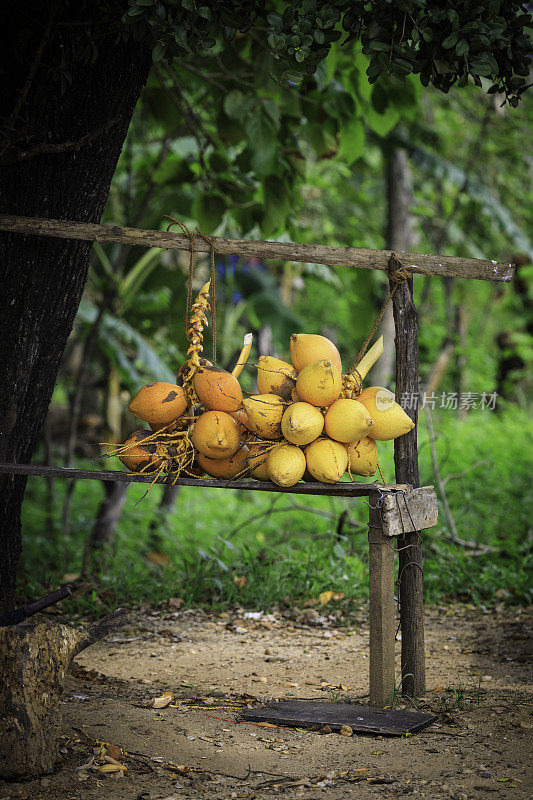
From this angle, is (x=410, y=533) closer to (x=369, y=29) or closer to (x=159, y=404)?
(x=159, y=404)

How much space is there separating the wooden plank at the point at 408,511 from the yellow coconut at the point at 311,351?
1.90 ft

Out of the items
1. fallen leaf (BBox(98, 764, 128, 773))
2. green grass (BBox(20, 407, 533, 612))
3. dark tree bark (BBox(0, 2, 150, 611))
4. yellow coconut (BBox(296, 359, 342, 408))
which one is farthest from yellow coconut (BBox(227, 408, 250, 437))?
fallen leaf (BBox(98, 764, 128, 773))

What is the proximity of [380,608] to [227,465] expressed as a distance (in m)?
0.82

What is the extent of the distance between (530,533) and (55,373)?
13.3 ft

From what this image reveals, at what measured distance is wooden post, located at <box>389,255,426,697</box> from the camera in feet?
11.6

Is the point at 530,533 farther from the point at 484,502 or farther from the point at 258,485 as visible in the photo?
the point at 258,485

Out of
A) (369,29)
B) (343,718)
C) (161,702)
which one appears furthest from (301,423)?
(369,29)

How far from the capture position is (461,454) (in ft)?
28.1

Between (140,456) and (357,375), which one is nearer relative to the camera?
(140,456)

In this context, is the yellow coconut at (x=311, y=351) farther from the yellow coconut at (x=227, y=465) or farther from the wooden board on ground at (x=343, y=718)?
the wooden board on ground at (x=343, y=718)

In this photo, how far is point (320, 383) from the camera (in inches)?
124

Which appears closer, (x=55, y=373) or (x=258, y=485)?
(x=258, y=485)

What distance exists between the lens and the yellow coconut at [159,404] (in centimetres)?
329

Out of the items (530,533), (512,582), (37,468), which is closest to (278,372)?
(37,468)
